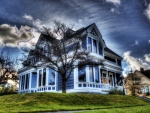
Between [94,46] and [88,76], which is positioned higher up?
[94,46]

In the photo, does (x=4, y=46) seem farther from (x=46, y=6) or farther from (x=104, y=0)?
(x=104, y=0)

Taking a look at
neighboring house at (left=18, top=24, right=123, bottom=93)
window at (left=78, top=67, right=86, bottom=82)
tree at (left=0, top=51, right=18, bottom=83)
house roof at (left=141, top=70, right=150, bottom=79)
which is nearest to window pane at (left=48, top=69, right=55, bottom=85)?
A: neighboring house at (left=18, top=24, right=123, bottom=93)

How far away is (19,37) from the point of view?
2302 centimetres

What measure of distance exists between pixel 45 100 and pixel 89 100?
4.20 m

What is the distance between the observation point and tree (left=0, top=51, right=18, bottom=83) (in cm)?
3080

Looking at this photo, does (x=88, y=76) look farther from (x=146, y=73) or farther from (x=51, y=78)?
(x=146, y=73)

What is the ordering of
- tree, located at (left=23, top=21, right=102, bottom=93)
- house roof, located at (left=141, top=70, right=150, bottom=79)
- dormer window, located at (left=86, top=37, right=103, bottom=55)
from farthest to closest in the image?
house roof, located at (left=141, top=70, right=150, bottom=79) < dormer window, located at (left=86, top=37, right=103, bottom=55) < tree, located at (left=23, top=21, right=102, bottom=93)

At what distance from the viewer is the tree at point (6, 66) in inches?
1212

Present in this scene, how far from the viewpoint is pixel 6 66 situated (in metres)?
31.5

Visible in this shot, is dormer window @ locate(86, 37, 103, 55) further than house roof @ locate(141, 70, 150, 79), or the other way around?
house roof @ locate(141, 70, 150, 79)

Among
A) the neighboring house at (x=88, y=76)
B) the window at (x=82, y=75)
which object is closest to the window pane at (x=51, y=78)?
the neighboring house at (x=88, y=76)

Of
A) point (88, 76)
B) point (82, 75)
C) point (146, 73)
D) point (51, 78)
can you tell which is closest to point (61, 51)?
point (82, 75)

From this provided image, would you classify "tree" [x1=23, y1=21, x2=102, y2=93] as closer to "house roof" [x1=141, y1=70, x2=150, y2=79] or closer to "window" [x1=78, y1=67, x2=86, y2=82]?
"window" [x1=78, y1=67, x2=86, y2=82]

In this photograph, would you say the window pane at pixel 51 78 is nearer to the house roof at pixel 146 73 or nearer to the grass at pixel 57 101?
the grass at pixel 57 101
